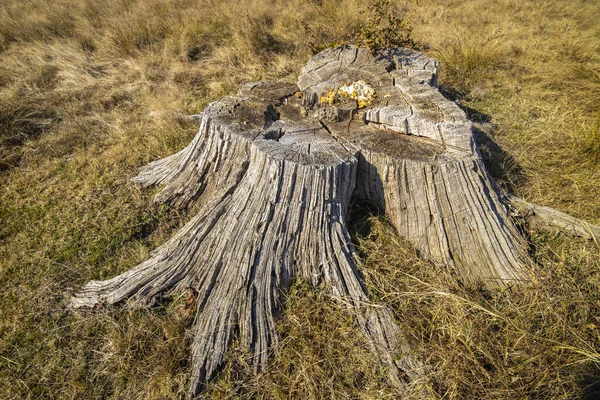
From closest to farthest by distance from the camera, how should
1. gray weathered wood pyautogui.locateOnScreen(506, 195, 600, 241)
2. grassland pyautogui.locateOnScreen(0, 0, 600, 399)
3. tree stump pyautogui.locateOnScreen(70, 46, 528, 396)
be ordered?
grassland pyautogui.locateOnScreen(0, 0, 600, 399) < tree stump pyautogui.locateOnScreen(70, 46, 528, 396) < gray weathered wood pyautogui.locateOnScreen(506, 195, 600, 241)

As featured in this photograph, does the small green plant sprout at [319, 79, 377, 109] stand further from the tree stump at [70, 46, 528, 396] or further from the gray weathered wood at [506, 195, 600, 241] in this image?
the gray weathered wood at [506, 195, 600, 241]

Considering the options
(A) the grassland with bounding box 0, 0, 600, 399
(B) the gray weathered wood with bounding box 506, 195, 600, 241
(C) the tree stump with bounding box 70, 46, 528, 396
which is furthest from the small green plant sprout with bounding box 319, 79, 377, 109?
(B) the gray weathered wood with bounding box 506, 195, 600, 241

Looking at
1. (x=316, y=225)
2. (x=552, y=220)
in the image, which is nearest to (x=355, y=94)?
(x=316, y=225)

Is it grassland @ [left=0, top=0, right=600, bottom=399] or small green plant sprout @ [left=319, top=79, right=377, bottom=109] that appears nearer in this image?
grassland @ [left=0, top=0, right=600, bottom=399]

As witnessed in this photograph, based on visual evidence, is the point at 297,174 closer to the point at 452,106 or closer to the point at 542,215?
the point at 452,106

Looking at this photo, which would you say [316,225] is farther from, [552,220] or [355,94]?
[552,220]

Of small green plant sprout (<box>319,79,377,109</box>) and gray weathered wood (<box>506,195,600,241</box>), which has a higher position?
small green plant sprout (<box>319,79,377,109</box>)

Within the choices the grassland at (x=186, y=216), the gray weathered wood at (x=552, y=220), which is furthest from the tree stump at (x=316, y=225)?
the gray weathered wood at (x=552, y=220)
